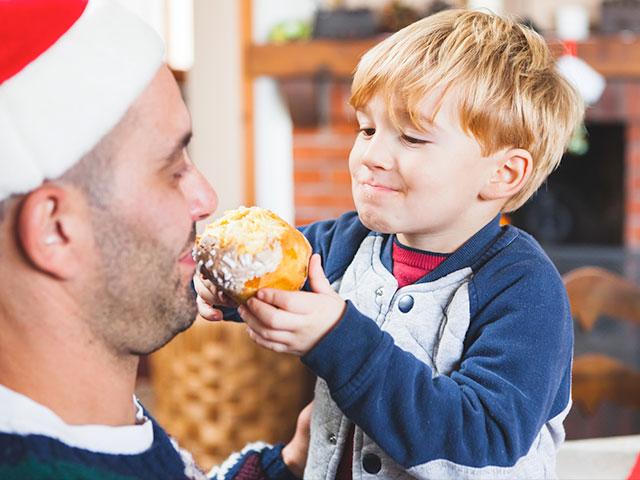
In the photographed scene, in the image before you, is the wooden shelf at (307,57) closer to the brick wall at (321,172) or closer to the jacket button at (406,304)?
the brick wall at (321,172)

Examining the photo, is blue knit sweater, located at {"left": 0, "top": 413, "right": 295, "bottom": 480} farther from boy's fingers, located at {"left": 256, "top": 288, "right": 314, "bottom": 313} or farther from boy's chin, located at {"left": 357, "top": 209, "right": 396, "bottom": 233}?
boy's chin, located at {"left": 357, "top": 209, "right": 396, "bottom": 233}

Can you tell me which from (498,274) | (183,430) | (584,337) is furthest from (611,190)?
(498,274)

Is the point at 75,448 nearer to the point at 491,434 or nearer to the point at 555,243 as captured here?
the point at 491,434

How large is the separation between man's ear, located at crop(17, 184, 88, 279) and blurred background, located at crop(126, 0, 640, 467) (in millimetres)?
2868

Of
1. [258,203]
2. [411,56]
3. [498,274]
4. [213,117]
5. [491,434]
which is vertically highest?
[411,56]

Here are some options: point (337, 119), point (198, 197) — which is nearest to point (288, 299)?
point (198, 197)

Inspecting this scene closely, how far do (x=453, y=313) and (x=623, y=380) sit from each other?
194cm

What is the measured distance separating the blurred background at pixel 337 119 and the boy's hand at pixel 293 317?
2718 millimetres

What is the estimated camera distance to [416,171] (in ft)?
3.53

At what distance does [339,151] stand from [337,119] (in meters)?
0.17

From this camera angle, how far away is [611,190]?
14.3ft

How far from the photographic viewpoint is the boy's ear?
1.13 meters

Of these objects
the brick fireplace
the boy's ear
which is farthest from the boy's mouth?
the brick fireplace

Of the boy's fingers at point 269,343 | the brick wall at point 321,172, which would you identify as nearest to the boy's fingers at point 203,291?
the boy's fingers at point 269,343
